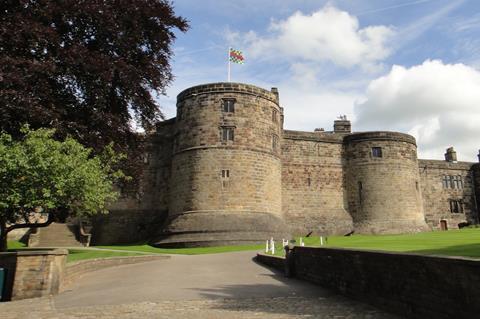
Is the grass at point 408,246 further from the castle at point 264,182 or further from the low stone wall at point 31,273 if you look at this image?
the low stone wall at point 31,273

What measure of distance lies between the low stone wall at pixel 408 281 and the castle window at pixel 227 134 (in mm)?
20018

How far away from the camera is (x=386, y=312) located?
7.95 meters

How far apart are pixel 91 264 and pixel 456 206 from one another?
4169cm

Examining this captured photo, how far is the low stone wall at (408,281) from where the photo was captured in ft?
19.6

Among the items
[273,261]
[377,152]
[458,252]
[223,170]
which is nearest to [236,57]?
[223,170]

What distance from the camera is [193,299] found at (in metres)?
9.64

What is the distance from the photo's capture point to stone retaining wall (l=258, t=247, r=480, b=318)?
5.99 meters

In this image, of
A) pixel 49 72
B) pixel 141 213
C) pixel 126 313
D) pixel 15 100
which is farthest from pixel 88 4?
pixel 141 213

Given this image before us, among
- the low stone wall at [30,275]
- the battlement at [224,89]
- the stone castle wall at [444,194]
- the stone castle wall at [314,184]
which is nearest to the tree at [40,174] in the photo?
the low stone wall at [30,275]

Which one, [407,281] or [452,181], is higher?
[452,181]

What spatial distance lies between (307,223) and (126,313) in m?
29.2

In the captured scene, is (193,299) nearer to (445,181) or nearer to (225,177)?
(225,177)

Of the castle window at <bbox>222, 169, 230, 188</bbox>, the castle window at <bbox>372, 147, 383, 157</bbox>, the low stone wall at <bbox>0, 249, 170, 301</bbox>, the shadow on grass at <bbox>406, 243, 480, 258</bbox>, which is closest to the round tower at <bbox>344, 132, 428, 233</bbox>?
the castle window at <bbox>372, 147, 383, 157</bbox>

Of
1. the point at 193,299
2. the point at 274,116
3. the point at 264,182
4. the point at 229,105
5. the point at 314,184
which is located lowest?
the point at 193,299
